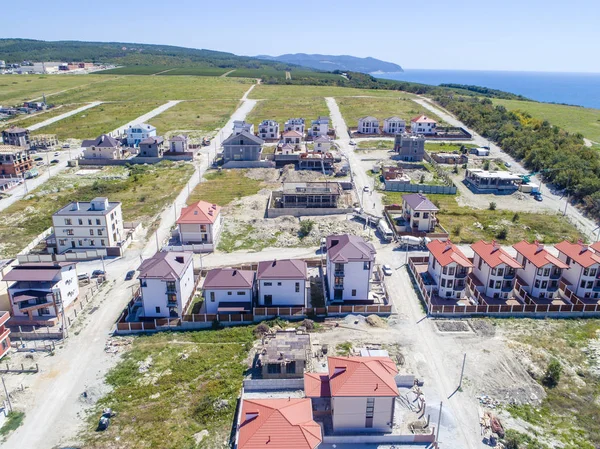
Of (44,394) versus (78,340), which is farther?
(78,340)

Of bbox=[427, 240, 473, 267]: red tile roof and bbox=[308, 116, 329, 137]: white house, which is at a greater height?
bbox=[308, 116, 329, 137]: white house

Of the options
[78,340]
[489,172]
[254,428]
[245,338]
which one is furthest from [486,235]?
[78,340]

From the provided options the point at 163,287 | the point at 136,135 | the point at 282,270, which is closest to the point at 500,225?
the point at 282,270

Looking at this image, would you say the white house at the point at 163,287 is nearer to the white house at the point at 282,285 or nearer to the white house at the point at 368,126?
the white house at the point at 282,285

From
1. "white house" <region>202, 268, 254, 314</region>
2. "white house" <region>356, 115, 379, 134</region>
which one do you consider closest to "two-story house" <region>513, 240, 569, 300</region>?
"white house" <region>202, 268, 254, 314</region>

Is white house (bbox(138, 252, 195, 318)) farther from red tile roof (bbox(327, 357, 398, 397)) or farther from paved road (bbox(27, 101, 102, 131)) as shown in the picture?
paved road (bbox(27, 101, 102, 131))

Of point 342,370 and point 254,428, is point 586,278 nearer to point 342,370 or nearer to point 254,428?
point 342,370
